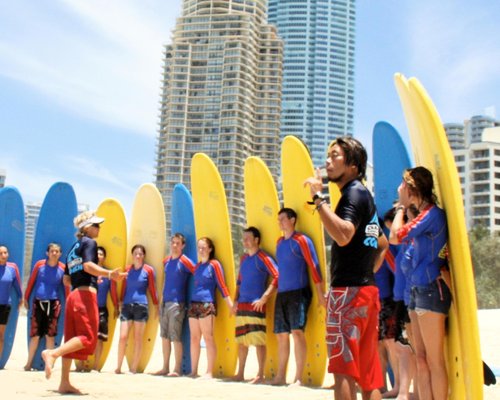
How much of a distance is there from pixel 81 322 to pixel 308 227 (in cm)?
255

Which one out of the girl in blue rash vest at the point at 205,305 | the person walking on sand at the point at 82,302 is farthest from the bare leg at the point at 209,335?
the person walking on sand at the point at 82,302

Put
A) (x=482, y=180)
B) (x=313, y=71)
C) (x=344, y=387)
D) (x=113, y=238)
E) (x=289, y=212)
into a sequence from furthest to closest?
(x=313, y=71)
(x=482, y=180)
(x=113, y=238)
(x=289, y=212)
(x=344, y=387)

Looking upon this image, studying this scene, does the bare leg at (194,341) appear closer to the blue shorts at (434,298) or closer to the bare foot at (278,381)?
the bare foot at (278,381)

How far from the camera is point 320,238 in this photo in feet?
21.2

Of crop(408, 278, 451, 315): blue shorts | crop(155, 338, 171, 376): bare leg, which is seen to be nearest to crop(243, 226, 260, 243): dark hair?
crop(155, 338, 171, 376): bare leg

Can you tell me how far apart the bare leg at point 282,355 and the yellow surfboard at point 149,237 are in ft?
6.80

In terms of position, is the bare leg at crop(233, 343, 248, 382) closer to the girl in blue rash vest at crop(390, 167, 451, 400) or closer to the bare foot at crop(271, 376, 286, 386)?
the bare foot at crop(271, 376, 286, 386)

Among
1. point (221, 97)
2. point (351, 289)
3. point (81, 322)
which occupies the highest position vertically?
point (221, 97)

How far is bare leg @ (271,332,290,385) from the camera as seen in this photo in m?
6.34

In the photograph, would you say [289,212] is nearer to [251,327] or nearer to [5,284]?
[251,327]

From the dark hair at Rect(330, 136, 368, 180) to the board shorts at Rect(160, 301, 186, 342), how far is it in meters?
4.71

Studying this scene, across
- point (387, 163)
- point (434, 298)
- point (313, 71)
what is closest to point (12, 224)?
point (387, 163)

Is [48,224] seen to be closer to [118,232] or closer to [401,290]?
[118,232]

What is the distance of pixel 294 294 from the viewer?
6312 mm
